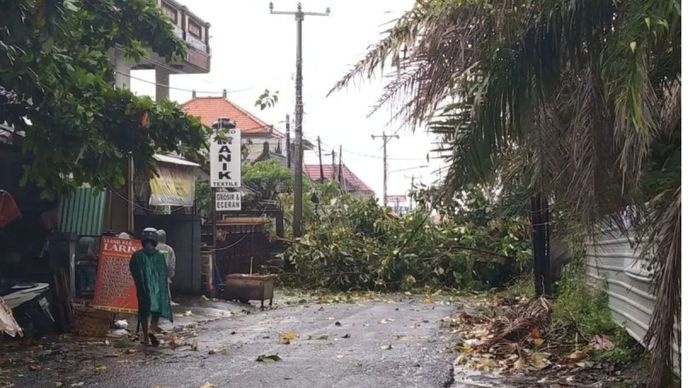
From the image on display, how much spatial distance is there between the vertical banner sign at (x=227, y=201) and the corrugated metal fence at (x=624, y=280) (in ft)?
35.2

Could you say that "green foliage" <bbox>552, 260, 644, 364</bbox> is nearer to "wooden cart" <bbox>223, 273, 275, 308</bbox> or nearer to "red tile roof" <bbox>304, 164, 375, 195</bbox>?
"wooden cart" <bbox>223, 273, 275, 308</bbox>

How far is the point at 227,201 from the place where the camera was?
806 inches

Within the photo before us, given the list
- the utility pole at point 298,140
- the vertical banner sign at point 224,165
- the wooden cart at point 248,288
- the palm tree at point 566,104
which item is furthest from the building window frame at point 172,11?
the palm tree at point 566,104

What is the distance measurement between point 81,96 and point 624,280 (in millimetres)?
7427

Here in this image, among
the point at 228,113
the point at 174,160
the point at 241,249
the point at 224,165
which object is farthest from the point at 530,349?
the point at 228,113

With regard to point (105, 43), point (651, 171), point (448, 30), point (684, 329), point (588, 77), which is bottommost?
point (684, 329)

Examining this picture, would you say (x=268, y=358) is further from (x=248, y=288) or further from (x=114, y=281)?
(x=248, y=288)

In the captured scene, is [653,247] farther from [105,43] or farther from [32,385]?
[105,43]

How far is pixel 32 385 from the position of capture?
861 cm

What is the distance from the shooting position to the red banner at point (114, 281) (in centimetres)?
1315

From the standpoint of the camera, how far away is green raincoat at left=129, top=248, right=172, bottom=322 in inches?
465

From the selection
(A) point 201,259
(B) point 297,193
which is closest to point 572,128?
(A) point 201,259

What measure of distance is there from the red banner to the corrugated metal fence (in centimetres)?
721

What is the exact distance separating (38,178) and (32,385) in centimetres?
331
